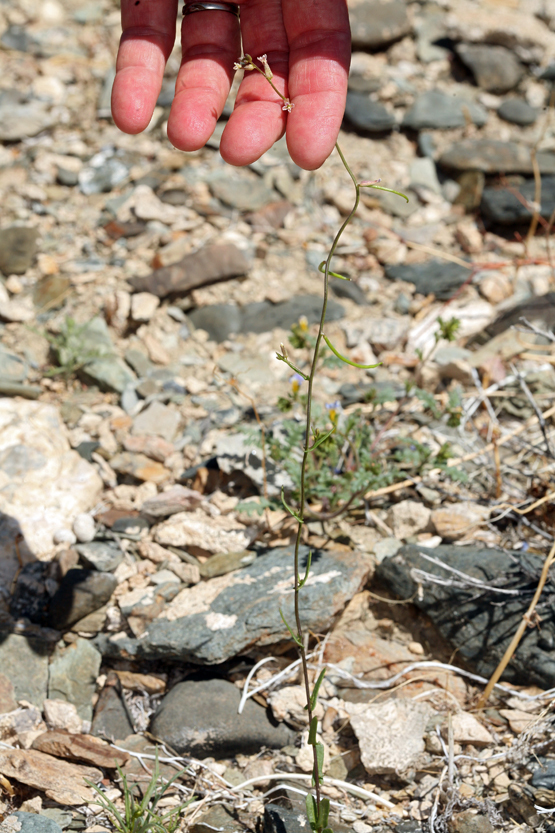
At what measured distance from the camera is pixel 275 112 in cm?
228

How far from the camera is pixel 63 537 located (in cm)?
299

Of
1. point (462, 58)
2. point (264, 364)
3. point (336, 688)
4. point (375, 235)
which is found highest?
point (462, 58)

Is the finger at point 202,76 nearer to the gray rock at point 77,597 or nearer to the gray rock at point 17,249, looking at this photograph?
the gray rock at point 77,597

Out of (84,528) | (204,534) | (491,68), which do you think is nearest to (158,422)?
(84,528)

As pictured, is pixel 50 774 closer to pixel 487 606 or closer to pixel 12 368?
pixel 487 606

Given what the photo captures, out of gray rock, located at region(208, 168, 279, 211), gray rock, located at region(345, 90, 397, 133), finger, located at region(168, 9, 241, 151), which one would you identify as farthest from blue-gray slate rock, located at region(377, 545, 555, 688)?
gray rock, located at region(345, 90, 397, 133)

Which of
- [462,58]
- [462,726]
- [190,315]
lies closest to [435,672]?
[462,726]

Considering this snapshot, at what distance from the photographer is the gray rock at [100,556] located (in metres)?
2.85

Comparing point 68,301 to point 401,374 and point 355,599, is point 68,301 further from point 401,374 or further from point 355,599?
point 355,599

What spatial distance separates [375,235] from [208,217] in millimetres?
1224

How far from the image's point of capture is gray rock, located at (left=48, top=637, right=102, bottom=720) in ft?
8.19

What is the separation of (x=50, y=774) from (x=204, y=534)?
3.55 feet

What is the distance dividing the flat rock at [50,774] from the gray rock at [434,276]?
3472 millimetres

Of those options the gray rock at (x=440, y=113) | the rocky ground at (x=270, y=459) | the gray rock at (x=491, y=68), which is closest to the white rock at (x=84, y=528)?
the rocky ground at (x=270, y=459)
